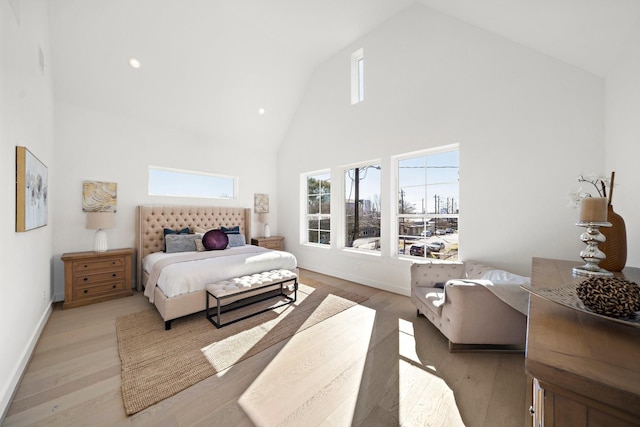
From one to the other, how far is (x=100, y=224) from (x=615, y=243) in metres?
5.39

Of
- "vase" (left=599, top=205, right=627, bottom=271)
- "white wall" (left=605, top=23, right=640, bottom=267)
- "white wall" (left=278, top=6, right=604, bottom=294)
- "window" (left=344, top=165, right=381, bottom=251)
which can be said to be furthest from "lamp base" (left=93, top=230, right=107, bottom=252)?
"white wall" (left=605, top=23, right=640, bottom=267)

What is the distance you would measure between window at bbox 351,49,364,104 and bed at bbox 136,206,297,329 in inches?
122

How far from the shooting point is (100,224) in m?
3.48

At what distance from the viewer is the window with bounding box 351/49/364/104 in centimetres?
433

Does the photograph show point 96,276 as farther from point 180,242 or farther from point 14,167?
point 14,167

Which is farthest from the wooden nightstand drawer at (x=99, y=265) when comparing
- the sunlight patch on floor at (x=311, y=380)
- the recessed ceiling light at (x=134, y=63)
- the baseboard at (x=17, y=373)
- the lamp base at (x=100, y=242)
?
the sunlight patch on floor at (x=311, y=380)

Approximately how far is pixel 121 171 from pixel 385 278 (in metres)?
4.73

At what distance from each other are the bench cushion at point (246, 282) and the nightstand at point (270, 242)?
189cm

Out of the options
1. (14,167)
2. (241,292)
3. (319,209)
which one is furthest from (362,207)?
(14,167)

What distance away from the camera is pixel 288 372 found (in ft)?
6.33

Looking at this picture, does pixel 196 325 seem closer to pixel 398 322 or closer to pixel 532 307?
pixel 398 322

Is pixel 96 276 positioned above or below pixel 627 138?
below

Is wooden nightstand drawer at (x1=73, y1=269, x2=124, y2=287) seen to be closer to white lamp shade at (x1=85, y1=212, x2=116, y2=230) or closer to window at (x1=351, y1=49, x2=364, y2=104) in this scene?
white lamp shade at (x1=85, y1=212, x2=116, y2=230)

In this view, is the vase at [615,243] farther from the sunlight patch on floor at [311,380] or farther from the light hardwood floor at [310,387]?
the sunlight patch on floor at [311,380]
